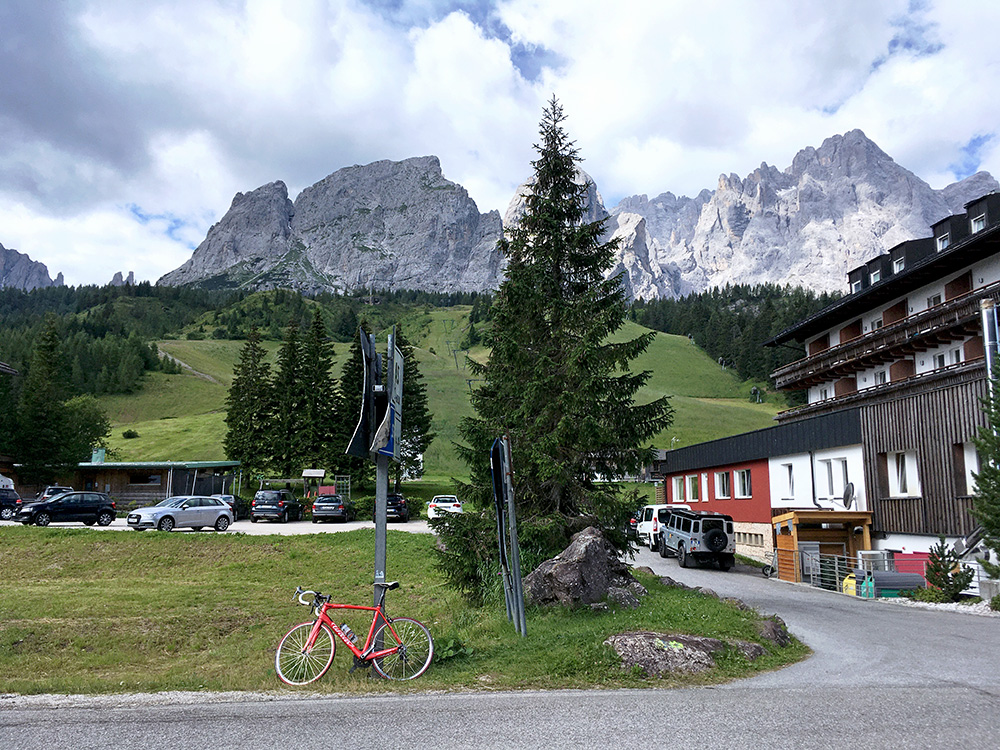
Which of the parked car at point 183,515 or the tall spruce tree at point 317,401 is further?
the tall spruce tree at point 317,401

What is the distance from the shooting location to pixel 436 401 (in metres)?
113

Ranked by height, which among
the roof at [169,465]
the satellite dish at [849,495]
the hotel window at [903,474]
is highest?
the roof at [169,465]

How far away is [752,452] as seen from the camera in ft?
123

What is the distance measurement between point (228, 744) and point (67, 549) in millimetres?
25721

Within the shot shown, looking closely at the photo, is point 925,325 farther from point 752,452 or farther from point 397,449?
point 397,449

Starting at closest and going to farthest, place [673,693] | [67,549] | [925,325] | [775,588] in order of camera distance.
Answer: [673,693] < [775,588] < [67,549] < [925,325]

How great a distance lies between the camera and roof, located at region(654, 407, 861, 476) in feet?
97.7

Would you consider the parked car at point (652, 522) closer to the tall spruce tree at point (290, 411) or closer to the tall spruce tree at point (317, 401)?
the tall spruce tree at point (317, 401)

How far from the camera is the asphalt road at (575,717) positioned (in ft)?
20.1

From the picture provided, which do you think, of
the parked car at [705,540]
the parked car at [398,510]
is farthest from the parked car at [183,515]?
the parked car at [705,540]

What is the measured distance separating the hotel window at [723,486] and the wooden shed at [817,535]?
1147cm

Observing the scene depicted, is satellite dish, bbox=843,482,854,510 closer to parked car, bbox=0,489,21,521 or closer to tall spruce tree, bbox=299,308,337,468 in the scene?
parked car, bbox=0,489,21,521

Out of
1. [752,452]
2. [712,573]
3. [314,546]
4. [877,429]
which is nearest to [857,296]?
[752,452]

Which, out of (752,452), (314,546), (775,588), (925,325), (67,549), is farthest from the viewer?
(752,452)
